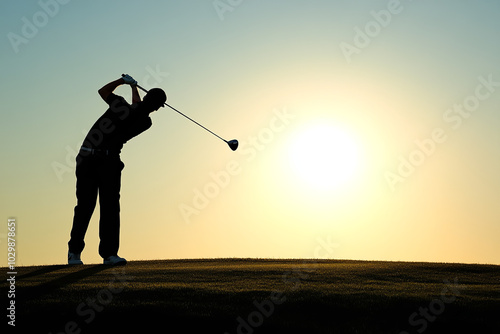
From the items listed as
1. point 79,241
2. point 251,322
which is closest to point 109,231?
point 79,241

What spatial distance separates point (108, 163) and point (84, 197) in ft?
3.18

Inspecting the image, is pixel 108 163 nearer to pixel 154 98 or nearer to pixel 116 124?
pixel 116 124

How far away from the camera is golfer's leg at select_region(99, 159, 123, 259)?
14500mm

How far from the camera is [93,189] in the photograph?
14.5 meters

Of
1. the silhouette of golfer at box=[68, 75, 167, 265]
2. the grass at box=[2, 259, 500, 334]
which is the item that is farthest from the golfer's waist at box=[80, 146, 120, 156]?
the grass at box=[2, 259, 500, 334]

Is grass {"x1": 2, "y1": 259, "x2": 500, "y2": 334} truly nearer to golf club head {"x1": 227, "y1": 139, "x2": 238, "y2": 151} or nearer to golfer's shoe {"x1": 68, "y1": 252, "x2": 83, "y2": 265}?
golfer's shoe {"x1": 68, "y1": 252, "x2": 83, "y2": 265}

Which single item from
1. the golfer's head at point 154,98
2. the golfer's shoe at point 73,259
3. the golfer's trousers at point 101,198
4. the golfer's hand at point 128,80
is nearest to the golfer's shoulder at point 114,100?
the golfer's hand at point 128,80

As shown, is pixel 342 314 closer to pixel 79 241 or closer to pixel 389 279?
pixel 389 279

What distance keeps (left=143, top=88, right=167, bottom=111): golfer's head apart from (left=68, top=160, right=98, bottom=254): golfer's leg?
1910 millimetres

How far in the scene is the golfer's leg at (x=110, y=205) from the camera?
14.5 meters

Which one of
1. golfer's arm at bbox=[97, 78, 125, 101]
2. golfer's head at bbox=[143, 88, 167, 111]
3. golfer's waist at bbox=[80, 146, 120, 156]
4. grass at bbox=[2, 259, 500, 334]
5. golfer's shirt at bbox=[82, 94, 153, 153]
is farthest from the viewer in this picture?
golfer's waist at bbox=[80, 146, 120, 156]

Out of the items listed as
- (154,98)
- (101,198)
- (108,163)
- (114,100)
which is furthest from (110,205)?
(154,98)

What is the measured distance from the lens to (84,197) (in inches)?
570

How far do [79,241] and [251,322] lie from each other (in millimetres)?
7060
